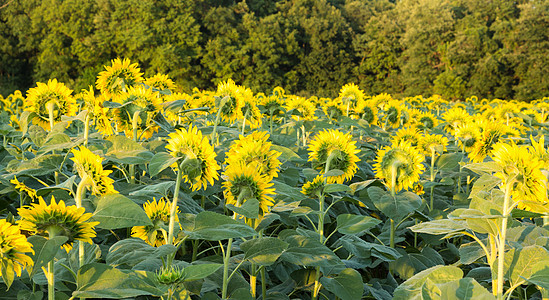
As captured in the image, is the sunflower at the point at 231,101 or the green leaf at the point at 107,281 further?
the sunflower at the point at 231,101

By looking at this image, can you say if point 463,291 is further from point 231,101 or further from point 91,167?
point 231,101

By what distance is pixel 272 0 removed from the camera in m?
32.4

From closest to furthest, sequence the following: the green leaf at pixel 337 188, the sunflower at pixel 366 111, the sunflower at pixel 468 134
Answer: the green leaf at pixel 337 188 < the sunflower at pixel 468 134 < the sunflower at pixel 366 111

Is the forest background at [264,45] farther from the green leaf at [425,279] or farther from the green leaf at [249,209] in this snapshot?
the green leaf at [425,279]

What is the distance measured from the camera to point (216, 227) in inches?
41.6

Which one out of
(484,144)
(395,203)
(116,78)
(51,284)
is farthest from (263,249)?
(484,144)

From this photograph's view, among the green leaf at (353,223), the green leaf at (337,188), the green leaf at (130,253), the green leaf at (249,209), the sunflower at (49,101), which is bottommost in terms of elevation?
the green leaf at (353,223)

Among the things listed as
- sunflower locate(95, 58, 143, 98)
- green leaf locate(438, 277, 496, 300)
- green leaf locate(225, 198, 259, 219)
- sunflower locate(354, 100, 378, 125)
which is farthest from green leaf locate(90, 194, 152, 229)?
sunflower locate(354, 100, 378, 125)

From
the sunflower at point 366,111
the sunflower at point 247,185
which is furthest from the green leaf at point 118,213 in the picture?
the sunflower at point 366,111

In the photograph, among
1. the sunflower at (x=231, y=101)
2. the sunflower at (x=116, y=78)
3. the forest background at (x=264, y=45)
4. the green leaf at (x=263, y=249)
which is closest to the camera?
the green leaf at (x=263, y=249)

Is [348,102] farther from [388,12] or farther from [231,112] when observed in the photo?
[388,12]

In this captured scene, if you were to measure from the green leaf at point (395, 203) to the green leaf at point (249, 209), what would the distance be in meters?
0.78

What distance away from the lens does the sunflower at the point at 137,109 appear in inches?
71.2

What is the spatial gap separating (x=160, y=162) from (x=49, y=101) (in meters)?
1.34
